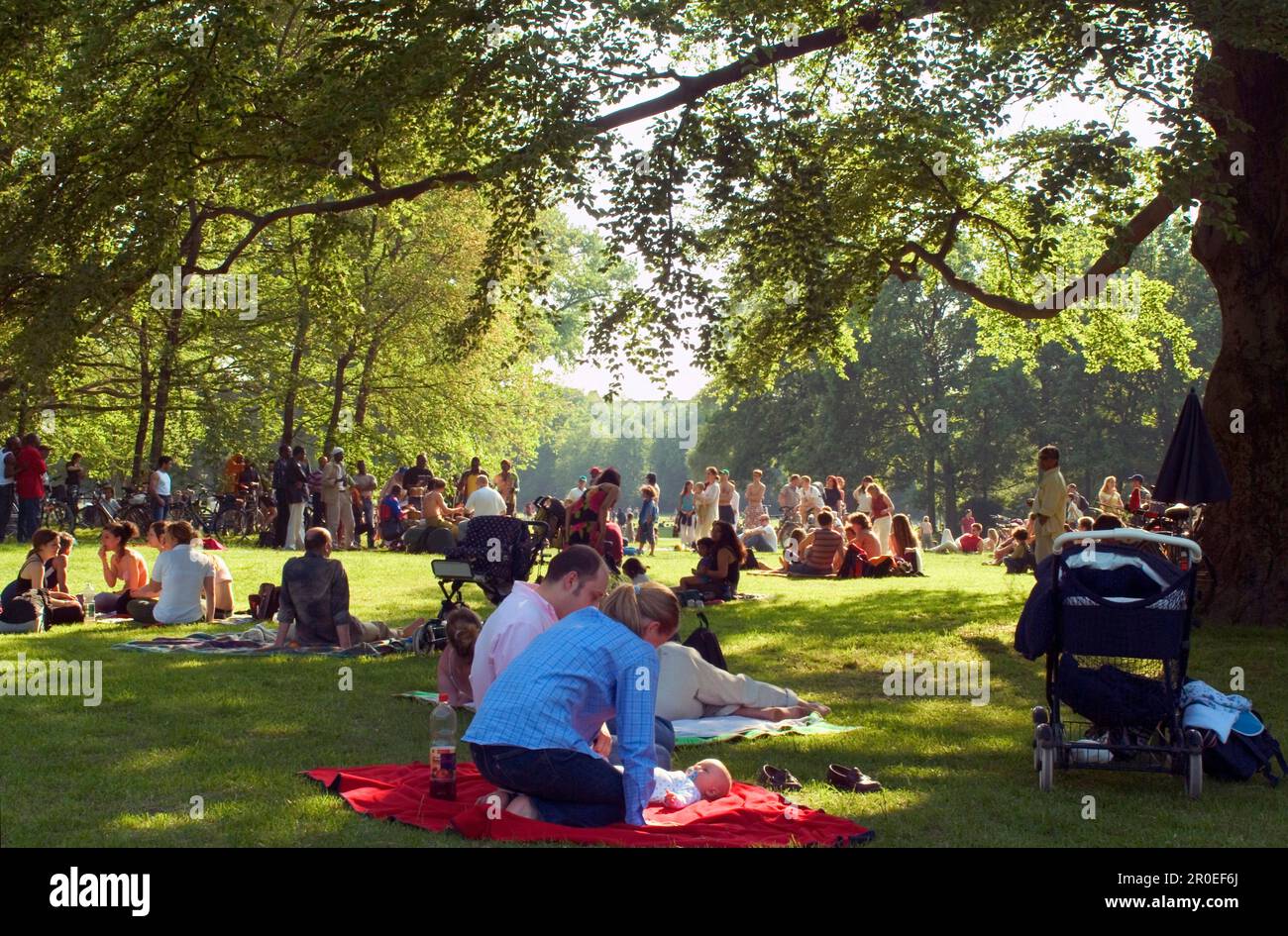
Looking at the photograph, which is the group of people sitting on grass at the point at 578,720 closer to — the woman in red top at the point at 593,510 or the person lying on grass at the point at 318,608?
the person lying on grass at the point at 318,608

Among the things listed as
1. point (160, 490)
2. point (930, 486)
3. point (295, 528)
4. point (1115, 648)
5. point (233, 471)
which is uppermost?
point (233, 471)

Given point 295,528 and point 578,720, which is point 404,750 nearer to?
point 578,720

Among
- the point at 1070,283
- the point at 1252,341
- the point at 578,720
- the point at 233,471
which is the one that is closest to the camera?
the point at 578,720

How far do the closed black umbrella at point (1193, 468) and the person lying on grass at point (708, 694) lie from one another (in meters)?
6.26

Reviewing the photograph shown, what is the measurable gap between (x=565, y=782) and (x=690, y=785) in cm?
87

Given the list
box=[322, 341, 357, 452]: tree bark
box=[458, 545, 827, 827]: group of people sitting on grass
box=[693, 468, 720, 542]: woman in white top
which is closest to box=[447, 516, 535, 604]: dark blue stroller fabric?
box=[458, 545, 827, 827]: group of people sitting on grass

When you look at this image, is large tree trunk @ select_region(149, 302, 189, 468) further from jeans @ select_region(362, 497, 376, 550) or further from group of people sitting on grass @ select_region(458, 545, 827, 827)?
group of people sitting on grass @ select_region(458, 545, 827, 827)

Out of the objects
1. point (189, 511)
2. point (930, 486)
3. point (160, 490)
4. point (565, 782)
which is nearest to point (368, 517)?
point (189, 511)

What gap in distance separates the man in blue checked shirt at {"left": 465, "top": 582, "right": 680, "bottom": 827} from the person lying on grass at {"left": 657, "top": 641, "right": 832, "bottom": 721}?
328 cm

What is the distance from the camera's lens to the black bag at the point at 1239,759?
8305 mm

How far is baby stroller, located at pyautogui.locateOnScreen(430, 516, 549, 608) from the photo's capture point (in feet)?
46.6

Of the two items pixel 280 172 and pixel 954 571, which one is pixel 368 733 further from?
pixel 954 571

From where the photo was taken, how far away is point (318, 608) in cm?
1377

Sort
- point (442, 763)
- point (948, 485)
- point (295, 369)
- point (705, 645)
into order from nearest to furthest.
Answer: point (442, 763) → point (705, 645) → point (295, 369) → point (948, 485)
